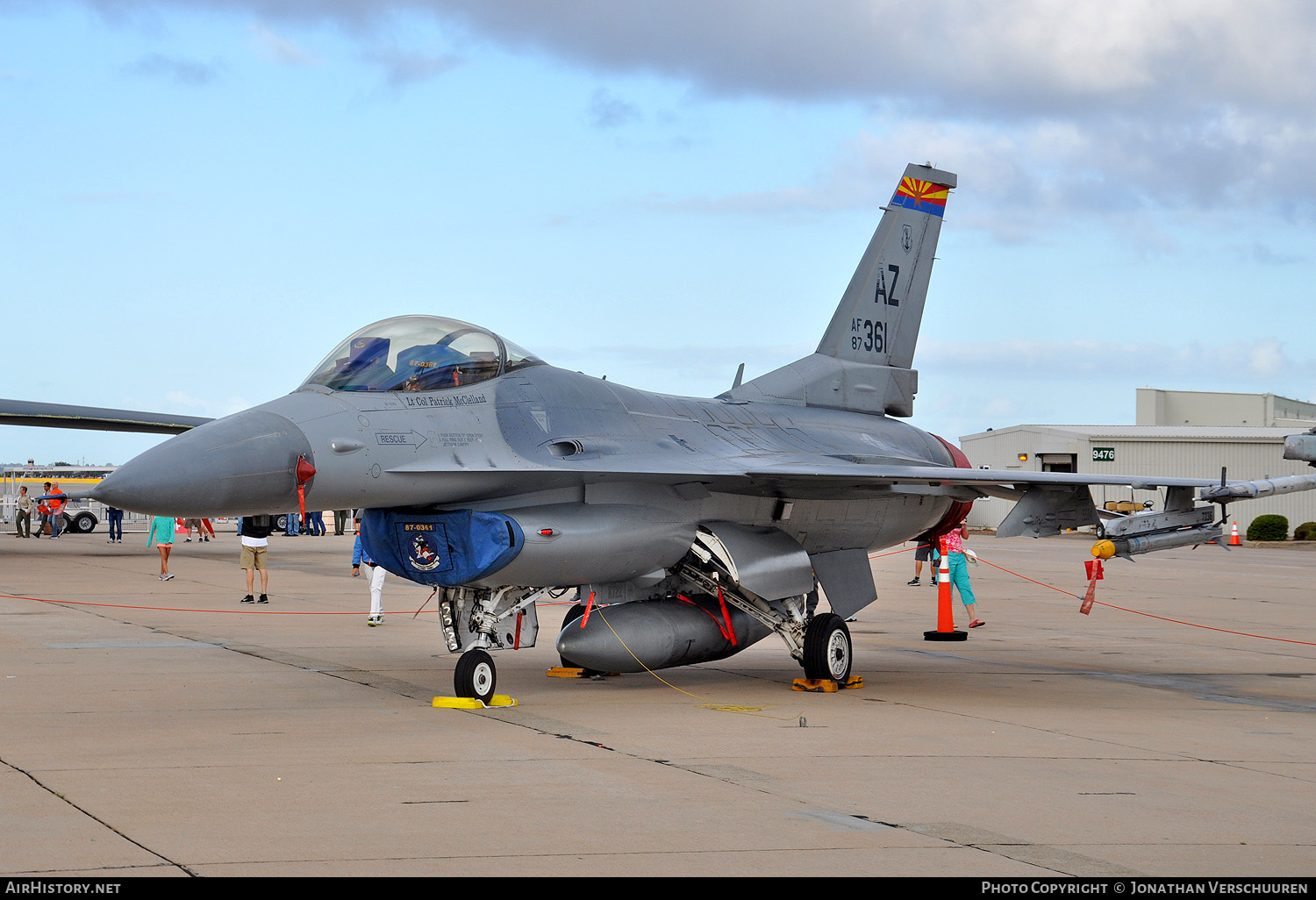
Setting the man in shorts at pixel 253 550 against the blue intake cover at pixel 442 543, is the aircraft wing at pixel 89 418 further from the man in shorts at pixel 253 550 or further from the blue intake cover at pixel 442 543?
the blue intake cover at pixel 442 543

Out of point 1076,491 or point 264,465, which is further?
point 1076,491

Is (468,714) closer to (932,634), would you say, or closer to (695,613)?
(695,613)

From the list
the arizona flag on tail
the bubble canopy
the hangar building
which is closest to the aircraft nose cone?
the bubble canopy

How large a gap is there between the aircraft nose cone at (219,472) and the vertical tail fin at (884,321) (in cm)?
622

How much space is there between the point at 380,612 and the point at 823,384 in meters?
6.65

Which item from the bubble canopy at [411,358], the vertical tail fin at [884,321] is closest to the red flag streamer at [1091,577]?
the vertical tail fin at [884,321]

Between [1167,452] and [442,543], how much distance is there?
46465 mm

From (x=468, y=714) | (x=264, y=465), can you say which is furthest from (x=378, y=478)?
(x=468, y=714)

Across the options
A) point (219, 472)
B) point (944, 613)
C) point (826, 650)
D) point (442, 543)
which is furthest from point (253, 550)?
point (219, 472)

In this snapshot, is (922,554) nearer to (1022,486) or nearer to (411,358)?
(1022,486)

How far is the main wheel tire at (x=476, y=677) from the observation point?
9.46 metres

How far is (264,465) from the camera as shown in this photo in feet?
27.2

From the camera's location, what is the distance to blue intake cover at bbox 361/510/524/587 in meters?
9.27

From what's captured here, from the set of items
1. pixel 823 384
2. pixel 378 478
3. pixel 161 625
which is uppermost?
pixel 823 384
